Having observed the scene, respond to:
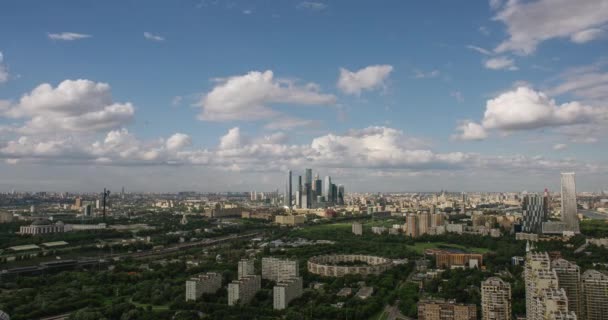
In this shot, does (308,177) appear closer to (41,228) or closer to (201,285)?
(41,228)

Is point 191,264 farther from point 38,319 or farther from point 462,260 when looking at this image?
point 462,260

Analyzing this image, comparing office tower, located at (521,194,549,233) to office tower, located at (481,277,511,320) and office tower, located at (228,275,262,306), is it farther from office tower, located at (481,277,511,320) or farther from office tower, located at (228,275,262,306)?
office tower, located at (228,275,262,306)

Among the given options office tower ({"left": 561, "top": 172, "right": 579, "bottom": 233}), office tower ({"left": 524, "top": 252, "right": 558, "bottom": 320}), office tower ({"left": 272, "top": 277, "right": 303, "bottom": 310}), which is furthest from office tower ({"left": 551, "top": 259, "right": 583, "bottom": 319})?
office tower ({"left": 561, "top": 172, "right": 579, "bottom": 233})

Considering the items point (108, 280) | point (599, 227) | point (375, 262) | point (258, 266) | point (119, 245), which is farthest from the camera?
point (599, 227)

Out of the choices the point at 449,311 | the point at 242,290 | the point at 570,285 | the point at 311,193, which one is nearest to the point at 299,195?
the point at 311,193

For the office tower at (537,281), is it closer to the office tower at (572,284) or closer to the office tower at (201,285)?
the office tower at (572,284)

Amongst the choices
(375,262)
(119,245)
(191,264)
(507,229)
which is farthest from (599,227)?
(119,245)
